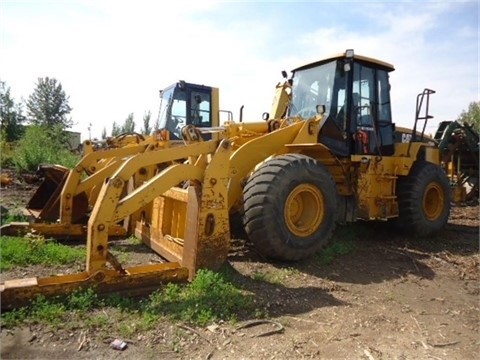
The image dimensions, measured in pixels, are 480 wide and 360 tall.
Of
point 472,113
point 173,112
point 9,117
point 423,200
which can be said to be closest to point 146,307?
point 423,200

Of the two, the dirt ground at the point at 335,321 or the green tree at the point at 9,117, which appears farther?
the green tree at the point at 9,117

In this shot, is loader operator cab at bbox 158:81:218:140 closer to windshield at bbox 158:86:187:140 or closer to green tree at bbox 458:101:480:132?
windshield at bbox 158:86:187:140

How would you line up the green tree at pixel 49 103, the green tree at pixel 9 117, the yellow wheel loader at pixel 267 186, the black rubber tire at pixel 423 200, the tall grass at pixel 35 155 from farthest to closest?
the green tree at pixel 49 103
the green tree at pixel 9 117
the tall grass at pixel 35 155
the black rubber tire at pixel 423 200
the yellow wheel loader at pixel 267 186

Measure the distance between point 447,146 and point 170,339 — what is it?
10806 millimetres

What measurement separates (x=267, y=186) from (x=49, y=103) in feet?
197

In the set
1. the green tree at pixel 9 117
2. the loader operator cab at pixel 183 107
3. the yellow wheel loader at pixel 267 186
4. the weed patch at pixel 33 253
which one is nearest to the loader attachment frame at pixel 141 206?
the yellow wheel loader at pixel 267 186

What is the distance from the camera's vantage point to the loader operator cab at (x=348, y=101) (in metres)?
6.14

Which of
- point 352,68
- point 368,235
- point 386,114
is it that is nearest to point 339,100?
point 352,68

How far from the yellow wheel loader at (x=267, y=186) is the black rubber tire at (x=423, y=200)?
0.7 inches

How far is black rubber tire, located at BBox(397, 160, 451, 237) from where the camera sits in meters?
6.48

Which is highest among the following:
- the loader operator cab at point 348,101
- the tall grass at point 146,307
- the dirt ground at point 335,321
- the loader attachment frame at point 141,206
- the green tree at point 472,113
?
the green tree at point 472,113

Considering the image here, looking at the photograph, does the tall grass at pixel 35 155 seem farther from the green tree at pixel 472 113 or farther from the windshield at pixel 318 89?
the green tree at pixel 472 113

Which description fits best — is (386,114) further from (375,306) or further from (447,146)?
(447,146)

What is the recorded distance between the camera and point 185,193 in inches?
179
